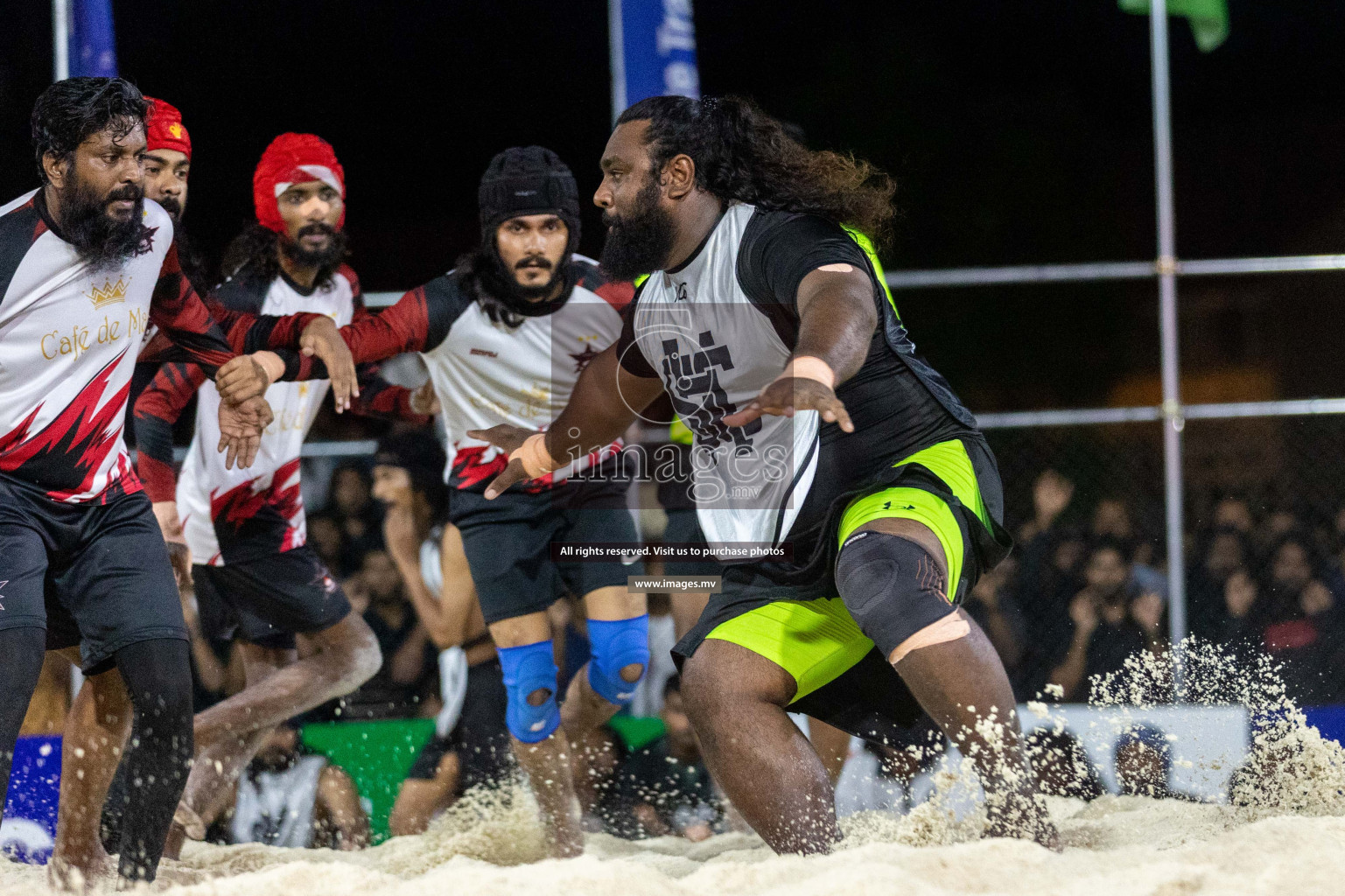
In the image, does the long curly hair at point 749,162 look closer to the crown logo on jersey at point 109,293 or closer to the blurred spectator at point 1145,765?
the crown logo on jersey at point 109,293

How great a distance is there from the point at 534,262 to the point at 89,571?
1636 millimetres

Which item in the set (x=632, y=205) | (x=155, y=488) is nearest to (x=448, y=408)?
(x=155, y=488)

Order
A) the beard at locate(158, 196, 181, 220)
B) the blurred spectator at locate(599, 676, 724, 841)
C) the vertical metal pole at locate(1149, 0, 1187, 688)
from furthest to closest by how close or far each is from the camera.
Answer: the vertical metal pole at locate(1149, 0, 1187, 688), the blurred spectator at locate(599, 676, 724, 841), the beard at locate(158, 196, 181, 220)

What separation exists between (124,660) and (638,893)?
137 cm

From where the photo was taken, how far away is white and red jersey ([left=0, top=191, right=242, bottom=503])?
274 centimetres

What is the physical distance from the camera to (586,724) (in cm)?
413

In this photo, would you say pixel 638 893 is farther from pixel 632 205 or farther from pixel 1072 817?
pixel 1072 817

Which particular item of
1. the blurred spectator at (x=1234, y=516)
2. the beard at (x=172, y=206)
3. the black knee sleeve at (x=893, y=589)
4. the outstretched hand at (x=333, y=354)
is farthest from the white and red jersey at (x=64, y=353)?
the blurred spectator at (x=1234, y=516)

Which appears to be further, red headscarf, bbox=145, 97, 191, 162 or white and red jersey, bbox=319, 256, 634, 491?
white and red jersey, bbox=319, 256, 634, 491

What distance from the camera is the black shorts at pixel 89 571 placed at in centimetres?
271

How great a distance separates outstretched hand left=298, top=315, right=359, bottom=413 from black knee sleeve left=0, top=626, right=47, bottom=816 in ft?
3.43

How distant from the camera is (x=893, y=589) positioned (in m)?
2.39

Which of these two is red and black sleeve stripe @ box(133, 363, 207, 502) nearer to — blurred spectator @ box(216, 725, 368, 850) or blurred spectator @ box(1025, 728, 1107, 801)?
blurred spectator @ box(216, 725, 368, 850)

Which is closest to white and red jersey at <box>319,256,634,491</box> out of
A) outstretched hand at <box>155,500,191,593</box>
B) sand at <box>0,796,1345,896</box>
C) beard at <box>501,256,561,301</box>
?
beard at <box>501,256,561,301</box>
